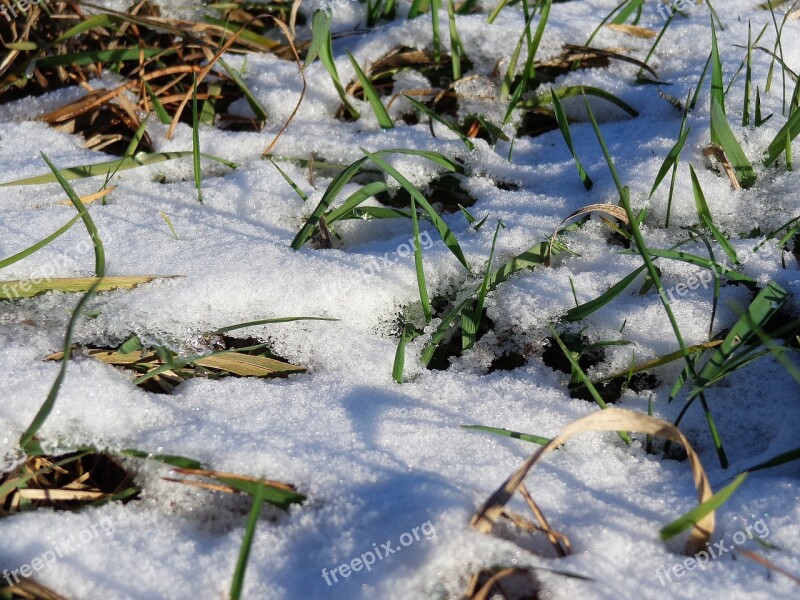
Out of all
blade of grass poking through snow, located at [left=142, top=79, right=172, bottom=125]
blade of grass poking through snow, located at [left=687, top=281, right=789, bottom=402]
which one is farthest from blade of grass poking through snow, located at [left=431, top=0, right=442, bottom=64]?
blade of grass poking through snow, located at [left=687, top=281, right=789, bottom=402]

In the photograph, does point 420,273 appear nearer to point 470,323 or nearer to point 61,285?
point 470,323

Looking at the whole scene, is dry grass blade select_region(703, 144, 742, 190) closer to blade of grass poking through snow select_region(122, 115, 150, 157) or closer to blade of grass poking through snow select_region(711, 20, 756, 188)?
blade of grass poking through snow select_region(711, 20, 756, 188)

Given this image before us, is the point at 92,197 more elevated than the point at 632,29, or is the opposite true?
the point at 632,29

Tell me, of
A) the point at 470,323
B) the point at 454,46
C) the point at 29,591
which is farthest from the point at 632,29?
the point at 29,591

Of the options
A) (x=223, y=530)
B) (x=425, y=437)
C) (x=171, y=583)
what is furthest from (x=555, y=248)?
(x=171, y=583)

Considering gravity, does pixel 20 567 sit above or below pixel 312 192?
below

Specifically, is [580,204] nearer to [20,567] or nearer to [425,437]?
[425,437]

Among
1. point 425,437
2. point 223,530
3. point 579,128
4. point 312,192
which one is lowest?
point 223,530
